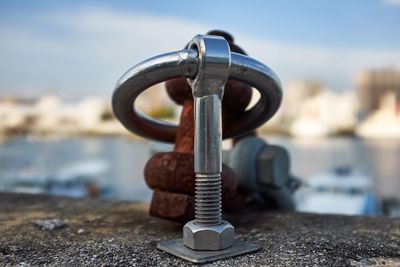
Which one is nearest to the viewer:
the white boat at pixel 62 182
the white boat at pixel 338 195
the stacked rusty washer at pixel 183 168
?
the stacked rusty washer at pixel 183 168

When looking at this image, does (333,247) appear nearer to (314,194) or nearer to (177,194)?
(177,194)

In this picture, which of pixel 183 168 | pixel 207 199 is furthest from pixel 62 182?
pixel 207 199

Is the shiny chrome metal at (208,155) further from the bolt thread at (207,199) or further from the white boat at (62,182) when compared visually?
the white boat at (62,182)

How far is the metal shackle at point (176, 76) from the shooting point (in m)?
1.29

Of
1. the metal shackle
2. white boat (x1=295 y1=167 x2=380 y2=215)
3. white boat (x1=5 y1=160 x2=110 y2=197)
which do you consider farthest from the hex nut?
white boat (x1=5 y1=160 x2=110 y2=197)

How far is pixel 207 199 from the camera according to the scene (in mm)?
1308

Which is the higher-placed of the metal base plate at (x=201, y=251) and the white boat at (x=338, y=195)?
the metal base plate at (x=201, y=251)

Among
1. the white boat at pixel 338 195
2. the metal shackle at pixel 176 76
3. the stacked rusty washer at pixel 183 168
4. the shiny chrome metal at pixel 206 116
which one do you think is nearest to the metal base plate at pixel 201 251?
the shiny chrome metal at pixel 206 116

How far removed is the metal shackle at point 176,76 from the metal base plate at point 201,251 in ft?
1.52

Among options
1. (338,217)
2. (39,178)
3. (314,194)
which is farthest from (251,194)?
(39,178)

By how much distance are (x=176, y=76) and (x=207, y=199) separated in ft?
1.14

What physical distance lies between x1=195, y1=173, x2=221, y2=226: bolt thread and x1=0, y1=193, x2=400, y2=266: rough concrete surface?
0.40 ft

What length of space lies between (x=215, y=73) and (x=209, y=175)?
0.91 ft

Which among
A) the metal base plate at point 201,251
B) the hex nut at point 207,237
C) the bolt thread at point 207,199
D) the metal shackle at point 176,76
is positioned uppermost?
the metal shackle at point 176,76
